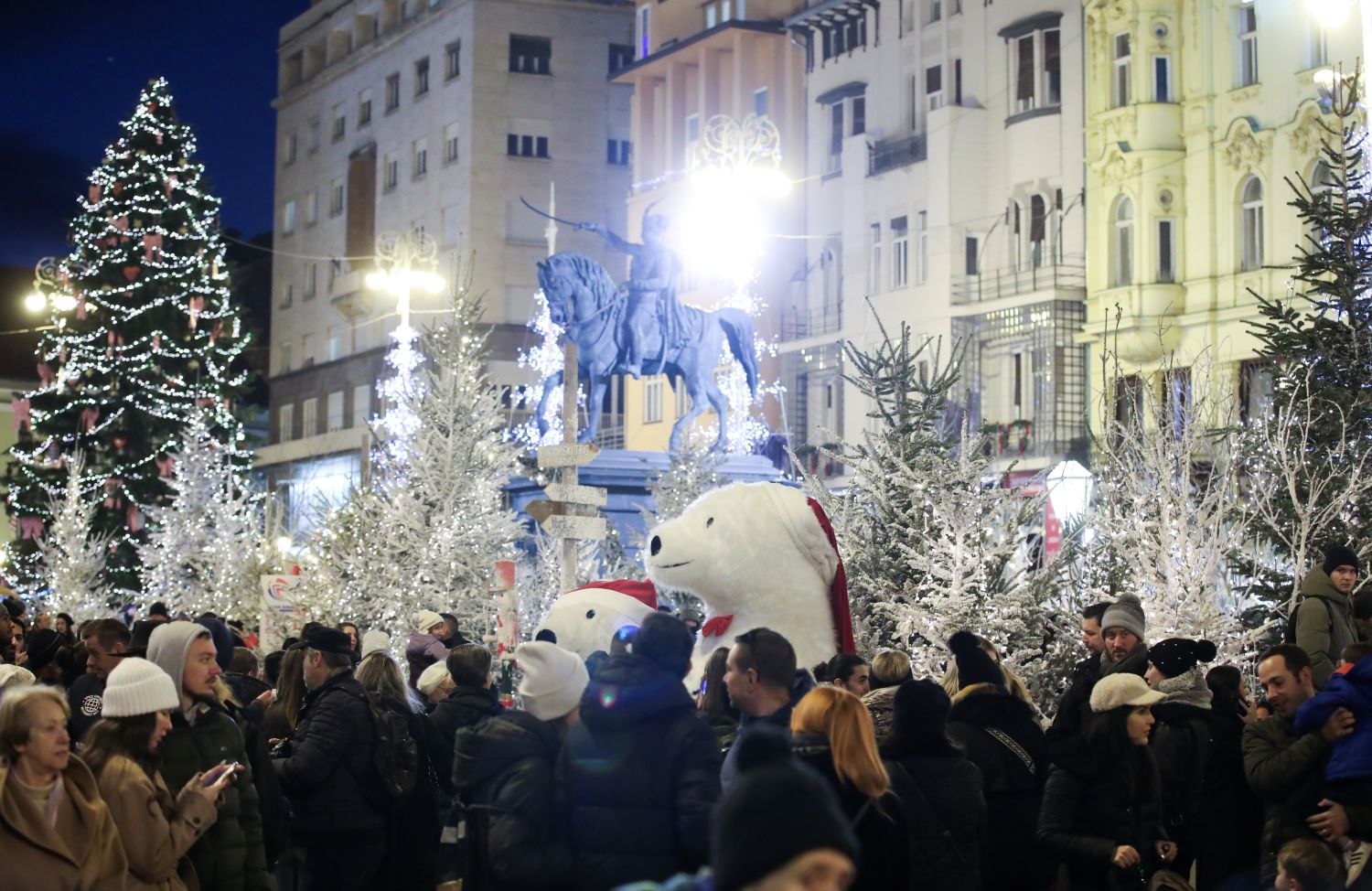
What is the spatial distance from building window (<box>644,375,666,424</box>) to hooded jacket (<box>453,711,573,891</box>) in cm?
4478

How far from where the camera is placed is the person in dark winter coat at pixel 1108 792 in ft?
25.9

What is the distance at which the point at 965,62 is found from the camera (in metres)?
41.3

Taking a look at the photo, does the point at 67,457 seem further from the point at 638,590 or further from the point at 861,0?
the point at 638,590

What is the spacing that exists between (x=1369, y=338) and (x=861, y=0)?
3083cm

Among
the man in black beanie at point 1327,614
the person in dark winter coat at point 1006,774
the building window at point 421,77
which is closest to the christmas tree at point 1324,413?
the man in black beanie at point 1327,614

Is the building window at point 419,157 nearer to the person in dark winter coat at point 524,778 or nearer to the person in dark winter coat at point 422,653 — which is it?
the person in dark winter coat at point 422,653

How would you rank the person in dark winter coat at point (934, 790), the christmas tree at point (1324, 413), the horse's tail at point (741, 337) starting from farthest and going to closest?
1. the horse's tail at point (741, 337)
2. the christmas tree at point (1324, 413)
3. the person in dark winter coat at point (934, 790)

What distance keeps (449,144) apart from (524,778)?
57573mm

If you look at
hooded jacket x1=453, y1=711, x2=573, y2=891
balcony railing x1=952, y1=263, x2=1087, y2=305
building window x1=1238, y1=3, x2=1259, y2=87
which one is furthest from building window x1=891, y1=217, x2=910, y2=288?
hooded jacket x1=453, y1=711, x2=573, y2=891

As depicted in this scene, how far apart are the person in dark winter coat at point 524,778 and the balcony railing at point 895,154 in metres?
35.7

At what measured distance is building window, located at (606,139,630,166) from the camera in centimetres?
6316

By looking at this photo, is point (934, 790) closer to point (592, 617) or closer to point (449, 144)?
point (592, 617)

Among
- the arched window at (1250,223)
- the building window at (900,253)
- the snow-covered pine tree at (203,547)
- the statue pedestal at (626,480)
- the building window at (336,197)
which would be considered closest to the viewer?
the snow-covered pine tree at (203,547)

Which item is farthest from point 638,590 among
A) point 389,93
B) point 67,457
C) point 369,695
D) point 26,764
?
point 389,93
